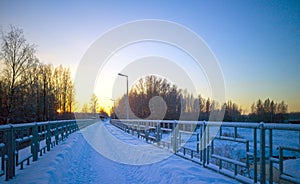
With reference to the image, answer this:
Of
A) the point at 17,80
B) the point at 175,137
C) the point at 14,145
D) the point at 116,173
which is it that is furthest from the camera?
the point at 17,80

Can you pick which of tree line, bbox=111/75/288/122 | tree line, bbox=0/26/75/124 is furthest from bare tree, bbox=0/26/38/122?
tree line, bbox=111/75/288/122

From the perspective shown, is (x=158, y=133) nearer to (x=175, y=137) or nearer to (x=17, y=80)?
(x=175, y=137)

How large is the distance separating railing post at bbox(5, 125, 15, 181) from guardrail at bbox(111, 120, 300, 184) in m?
4.58

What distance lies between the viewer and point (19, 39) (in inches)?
1188

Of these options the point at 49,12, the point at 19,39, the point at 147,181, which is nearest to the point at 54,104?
the point at 19,39

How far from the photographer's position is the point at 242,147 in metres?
5.74

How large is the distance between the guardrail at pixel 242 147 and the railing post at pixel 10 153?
15.0 feet

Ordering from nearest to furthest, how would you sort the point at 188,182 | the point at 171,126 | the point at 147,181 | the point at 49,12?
the point at 188,182
the point at 147,181
the point at 171,126
the point at 49,12

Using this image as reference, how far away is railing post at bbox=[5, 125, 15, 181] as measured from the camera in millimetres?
5287

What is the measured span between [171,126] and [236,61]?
1154cm

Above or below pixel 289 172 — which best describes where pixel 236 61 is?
above

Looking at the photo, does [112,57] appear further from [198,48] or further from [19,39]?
[19,39]

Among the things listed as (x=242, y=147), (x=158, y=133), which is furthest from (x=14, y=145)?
(x=158, y=133)

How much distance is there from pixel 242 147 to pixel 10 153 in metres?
4.92
